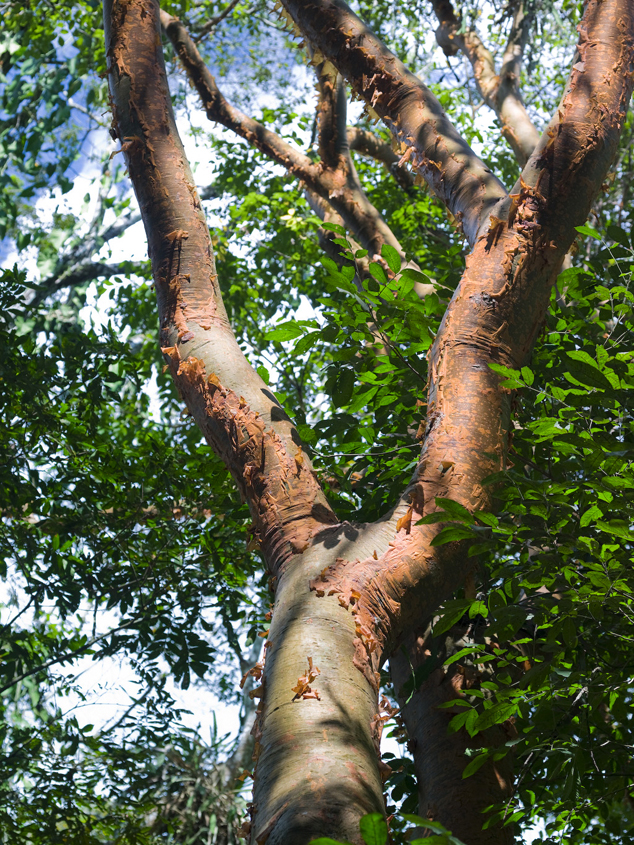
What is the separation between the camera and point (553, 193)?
6.95 ft

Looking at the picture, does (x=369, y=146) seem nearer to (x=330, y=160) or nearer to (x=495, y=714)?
(x=330, y=160)

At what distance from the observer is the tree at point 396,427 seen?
143 centimetres

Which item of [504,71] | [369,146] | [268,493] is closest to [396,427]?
[268,493]

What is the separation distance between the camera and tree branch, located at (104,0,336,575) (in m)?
1.89

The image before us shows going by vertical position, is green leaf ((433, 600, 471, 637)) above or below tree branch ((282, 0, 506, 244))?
below

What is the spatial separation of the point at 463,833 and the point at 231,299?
7.28 metres

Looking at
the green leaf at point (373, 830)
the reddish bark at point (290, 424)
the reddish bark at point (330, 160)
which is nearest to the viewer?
the green leaf at point (373, 830)

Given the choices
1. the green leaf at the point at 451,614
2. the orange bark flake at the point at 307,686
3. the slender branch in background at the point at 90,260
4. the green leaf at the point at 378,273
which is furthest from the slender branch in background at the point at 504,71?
the slender branch in background at the point at 90,260

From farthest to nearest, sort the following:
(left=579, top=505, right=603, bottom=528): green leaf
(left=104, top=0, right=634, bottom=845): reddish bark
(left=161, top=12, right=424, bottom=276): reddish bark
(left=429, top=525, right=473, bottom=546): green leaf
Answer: (left=161, top=12, right=424, bottom=276): reddish bark → (left=579, top=505, right=603, bottom=528): green leaf → (left=429, top=525, right=473, bottom=546): green leaf → (left=104, top=0, right=634, bottom=845): reddish bark

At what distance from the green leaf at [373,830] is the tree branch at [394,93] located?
89.6 inches

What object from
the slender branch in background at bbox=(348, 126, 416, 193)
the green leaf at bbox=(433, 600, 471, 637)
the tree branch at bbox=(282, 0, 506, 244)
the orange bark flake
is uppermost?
the slender branch in background at bbox=(348, 126, 416, 193)

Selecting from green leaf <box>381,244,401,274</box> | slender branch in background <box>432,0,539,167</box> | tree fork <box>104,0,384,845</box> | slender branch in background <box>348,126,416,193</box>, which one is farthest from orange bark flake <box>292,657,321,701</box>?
slender branch in background <box>432,0,539,167</box>

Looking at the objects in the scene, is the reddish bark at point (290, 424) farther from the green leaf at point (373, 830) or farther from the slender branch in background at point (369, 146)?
the slender branch in background at point (369, 146)

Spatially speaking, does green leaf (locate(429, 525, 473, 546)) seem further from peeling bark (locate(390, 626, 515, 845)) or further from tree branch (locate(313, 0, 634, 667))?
peeling bark (locate(390, 626, 515, 845))
